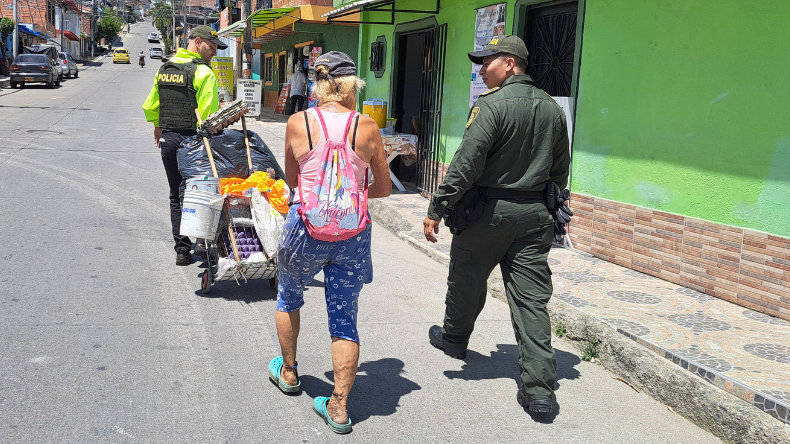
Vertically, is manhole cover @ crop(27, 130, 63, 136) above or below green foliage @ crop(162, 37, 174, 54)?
below

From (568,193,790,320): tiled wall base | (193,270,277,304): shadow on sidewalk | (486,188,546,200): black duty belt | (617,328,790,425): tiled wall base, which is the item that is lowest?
(193,270,277,304): shadow on sidewalk

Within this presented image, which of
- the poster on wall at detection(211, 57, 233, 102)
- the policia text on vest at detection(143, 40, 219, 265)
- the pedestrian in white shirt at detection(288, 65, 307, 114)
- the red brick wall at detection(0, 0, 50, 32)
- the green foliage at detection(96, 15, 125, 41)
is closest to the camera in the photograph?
the policia text on vest at detection(143, 40, 219, 265)

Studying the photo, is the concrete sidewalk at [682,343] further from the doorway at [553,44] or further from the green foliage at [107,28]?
the green foliage at [107,28]

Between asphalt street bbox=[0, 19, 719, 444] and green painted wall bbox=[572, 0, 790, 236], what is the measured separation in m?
1.79

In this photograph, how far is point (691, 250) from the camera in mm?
5750

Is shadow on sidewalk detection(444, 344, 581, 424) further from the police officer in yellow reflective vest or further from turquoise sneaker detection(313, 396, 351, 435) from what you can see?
the police officer in yellow reflective vest

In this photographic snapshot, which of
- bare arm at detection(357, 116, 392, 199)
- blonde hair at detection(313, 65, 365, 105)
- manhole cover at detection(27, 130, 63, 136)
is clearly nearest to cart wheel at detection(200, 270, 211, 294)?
bare arm at detection(357, 116, 392, 199)

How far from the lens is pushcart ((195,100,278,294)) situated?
534cm

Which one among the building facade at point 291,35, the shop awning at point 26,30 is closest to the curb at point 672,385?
the building facade at point 291,35

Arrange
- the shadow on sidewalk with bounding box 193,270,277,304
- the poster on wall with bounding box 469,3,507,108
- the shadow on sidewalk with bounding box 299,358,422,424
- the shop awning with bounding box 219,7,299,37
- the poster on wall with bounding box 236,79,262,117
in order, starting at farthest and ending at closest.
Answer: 1. the poster on wall with bounding box 236,79,262,117
2. the shop awning with bounding box 219,7,299,37
3. the poster on wall with bounding box 469,3,507,108
4. the shadow on sidewalk with bounding box 193,270,277,304
5. the shadow on sidewalk with bounding box 299,358,422,424

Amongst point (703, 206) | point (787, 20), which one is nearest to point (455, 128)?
point (703, 206)

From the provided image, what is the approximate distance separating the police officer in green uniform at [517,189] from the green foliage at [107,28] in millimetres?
102137

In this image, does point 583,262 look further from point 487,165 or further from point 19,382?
point 19,382

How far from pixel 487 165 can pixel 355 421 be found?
5.03 feet
